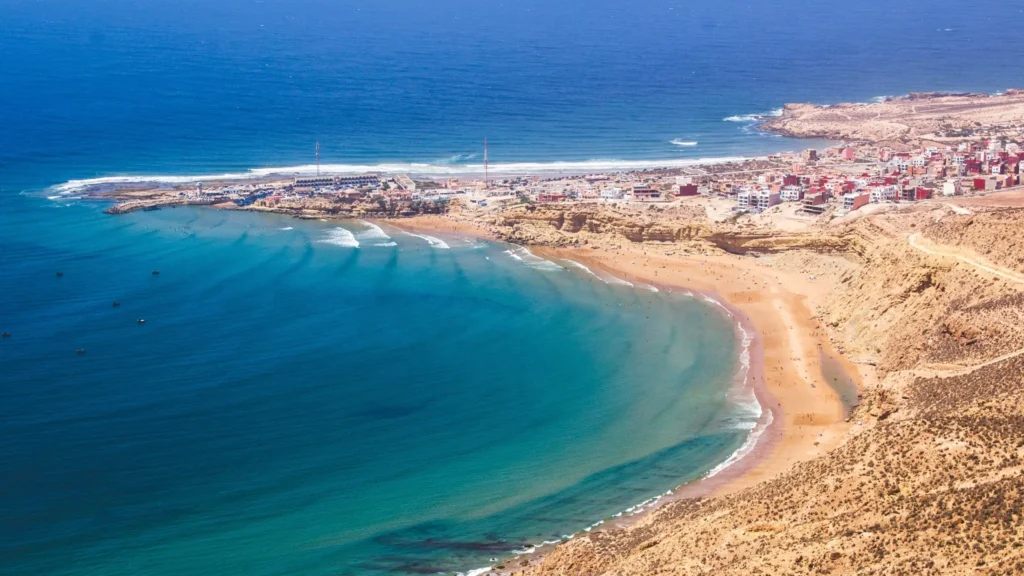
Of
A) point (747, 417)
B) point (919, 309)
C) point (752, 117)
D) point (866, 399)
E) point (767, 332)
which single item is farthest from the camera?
point (752, 117)

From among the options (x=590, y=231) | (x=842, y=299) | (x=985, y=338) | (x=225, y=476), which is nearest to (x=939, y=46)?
(x=590, y=231)

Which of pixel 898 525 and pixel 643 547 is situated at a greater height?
pixel 898 525

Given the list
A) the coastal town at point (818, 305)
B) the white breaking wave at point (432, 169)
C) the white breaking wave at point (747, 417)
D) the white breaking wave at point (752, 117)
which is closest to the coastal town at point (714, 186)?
the coastal town at point (818, 305)

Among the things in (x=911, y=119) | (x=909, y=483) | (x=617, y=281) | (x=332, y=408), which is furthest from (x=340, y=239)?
(x=911, y=119)

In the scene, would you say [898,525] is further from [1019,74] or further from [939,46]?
[939,46]

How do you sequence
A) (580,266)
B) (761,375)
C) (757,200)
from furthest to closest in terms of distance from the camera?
(757,200) → (580,266) → (761,375)

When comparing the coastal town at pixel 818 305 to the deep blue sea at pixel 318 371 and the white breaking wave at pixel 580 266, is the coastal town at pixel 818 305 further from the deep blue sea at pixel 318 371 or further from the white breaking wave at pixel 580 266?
the deep blue sea at pixel 318 371

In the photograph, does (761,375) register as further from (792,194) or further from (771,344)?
(792,194)
